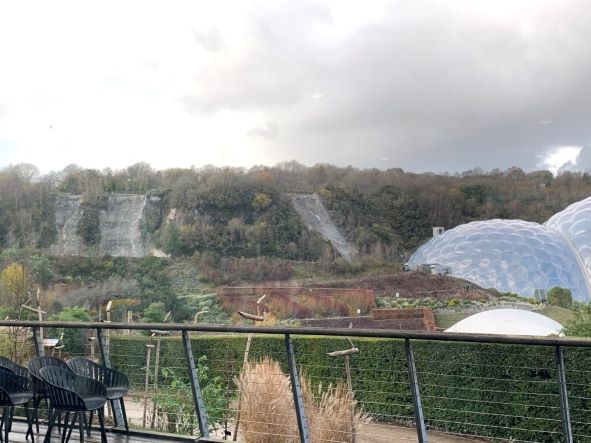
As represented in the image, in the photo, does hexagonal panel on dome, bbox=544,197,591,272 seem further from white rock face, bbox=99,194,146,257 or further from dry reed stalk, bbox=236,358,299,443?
dry reed stalk, bbox=236,358,299,443

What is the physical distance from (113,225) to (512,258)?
17.5 m

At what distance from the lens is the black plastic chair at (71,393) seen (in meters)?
3.70

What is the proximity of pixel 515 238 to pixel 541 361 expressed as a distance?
16.6m

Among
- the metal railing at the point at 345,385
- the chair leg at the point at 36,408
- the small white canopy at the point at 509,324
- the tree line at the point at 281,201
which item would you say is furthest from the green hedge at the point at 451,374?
the tree line at the point at 281,201

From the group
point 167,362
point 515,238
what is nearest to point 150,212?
point 515,238

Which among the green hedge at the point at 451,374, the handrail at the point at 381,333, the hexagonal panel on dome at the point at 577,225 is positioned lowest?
the green hedge at the point at 451,374

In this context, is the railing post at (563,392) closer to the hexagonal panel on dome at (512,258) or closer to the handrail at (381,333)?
the handrail at (381,333)

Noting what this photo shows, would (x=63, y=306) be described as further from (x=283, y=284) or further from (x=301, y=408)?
(x=301, y=408)

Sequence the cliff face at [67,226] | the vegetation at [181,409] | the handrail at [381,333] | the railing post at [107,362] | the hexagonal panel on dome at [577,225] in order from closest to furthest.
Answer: the handrail at [381,333], the railing post at [107,362], the vegetation at [181,409], the hexagonal panel on dome at [577,225], the cliff face at [67,226]

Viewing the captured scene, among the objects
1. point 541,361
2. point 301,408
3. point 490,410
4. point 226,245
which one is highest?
point 226,245

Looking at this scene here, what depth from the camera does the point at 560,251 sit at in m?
24.7

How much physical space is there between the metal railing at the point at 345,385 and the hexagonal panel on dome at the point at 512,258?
507 inches

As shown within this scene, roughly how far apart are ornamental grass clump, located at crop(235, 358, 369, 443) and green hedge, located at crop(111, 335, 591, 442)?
7.22ft

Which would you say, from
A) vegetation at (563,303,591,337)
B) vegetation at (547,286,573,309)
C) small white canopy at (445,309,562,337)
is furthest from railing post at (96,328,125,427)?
vegetation at (547,286,573,309)
